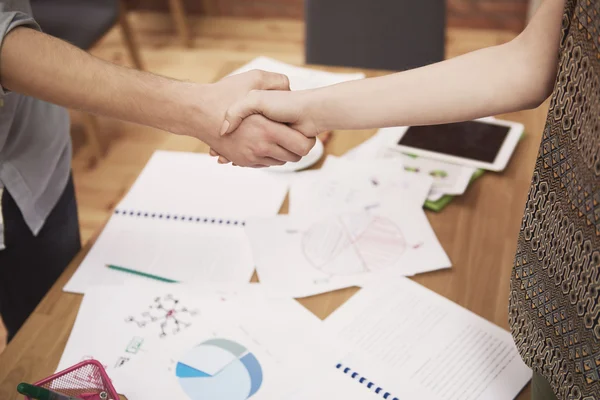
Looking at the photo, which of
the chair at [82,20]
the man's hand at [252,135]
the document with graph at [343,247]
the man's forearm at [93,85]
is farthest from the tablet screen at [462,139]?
the chair at [82,20]

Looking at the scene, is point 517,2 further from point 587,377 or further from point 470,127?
point 587,377

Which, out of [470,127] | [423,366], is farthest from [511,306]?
[470,127]

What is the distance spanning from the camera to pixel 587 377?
588mm

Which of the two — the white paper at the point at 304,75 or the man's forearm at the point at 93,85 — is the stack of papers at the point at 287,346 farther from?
the white paper at the point at 304,75

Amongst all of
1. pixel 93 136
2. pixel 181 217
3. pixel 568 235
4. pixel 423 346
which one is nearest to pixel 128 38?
pixel 93 136

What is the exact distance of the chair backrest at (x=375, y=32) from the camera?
5.40 feet

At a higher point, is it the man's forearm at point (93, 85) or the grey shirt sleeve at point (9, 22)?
the grey shirt sleeve at point (9, 22)

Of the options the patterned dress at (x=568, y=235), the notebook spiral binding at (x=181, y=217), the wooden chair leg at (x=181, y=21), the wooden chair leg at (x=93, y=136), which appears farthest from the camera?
the wooden chair leg at (x=181, y=21)

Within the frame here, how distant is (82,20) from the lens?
2.35m

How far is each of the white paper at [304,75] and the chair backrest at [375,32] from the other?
0.85ft

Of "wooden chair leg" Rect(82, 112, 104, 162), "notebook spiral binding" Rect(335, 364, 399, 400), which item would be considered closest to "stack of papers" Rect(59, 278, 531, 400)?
"notebook spiral binding" Rect(335, 364, 399, 400)

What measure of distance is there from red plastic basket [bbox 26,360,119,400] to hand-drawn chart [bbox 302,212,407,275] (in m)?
0.37

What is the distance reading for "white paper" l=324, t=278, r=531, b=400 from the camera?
0.81 m

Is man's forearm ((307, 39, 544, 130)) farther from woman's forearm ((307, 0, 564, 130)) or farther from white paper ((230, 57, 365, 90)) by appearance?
white paper ((230, 57, 365, 90))
